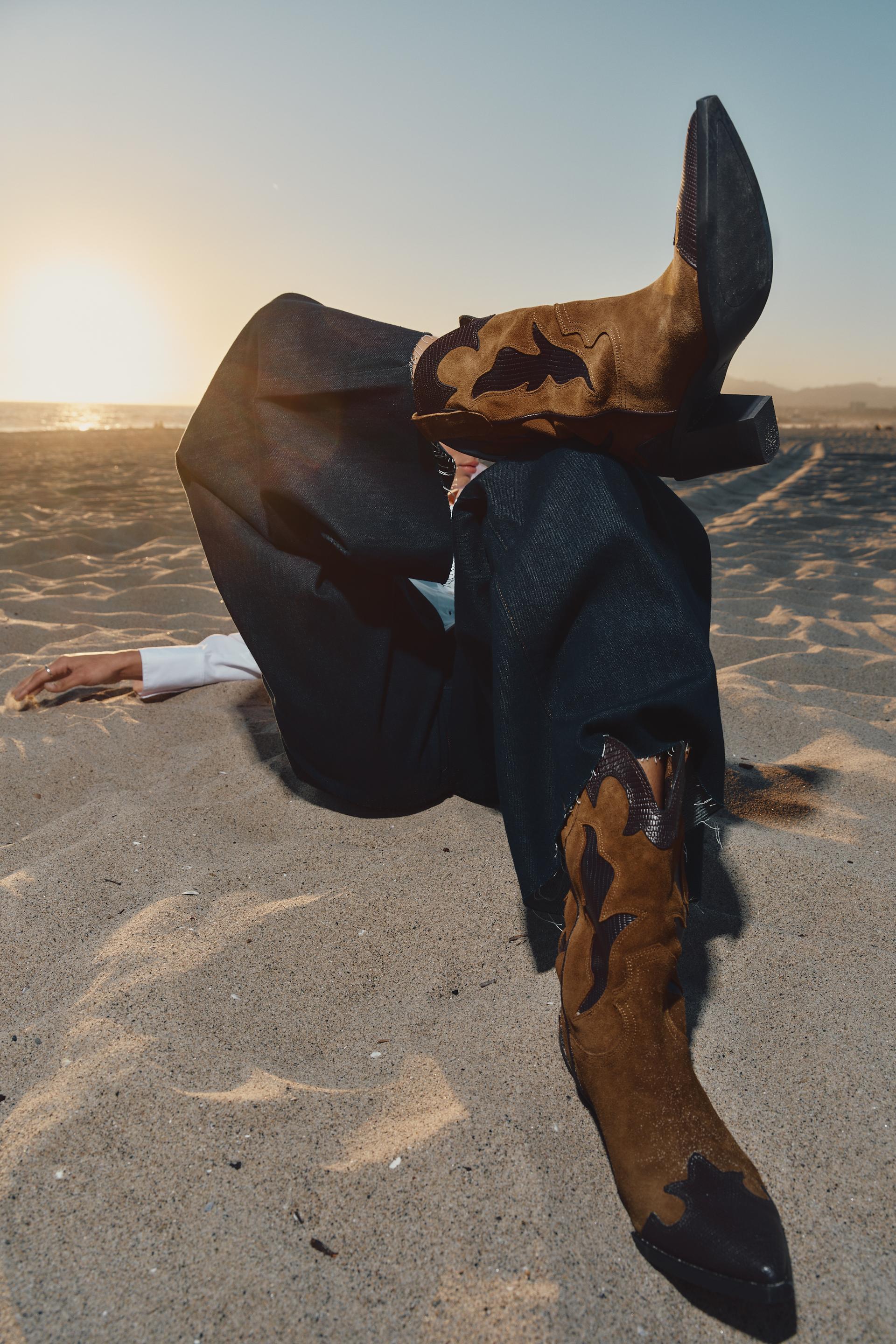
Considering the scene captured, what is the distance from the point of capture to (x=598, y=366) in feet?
3.18

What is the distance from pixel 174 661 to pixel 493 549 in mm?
1277

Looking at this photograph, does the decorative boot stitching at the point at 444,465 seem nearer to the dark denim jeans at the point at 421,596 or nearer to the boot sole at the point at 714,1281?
the dark denim jeans at the point at 421,596

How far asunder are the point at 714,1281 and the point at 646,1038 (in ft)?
0.71

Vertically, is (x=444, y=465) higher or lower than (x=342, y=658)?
higher

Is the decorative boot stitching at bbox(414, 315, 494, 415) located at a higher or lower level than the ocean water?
higher

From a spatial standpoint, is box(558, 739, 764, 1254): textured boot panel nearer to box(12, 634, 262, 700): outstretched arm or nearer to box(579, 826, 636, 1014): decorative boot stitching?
box(579, 826, 636, 1014): decorative boot stitching

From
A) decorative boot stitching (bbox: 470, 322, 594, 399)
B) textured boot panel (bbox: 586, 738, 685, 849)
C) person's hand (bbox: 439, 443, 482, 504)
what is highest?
decorative boot stitching (bbox: 470, 322, 594, 399)

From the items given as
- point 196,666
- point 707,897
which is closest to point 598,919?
point 707,897

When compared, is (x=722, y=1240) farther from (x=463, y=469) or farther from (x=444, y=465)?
(x=463, y=469)

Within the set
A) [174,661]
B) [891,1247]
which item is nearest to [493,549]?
[891,1247]

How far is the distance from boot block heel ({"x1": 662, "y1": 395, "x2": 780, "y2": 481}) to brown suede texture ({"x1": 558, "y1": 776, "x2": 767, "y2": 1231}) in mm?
409

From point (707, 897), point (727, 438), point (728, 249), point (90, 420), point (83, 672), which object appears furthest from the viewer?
point (90, 420)

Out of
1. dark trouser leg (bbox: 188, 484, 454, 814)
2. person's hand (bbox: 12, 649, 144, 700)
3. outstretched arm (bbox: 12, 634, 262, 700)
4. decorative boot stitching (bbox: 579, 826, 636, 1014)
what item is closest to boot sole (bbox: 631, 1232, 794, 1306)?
decorative boot stitching (bbox: 579, 826, 636, 1014)

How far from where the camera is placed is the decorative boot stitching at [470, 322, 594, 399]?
3.28 ft
